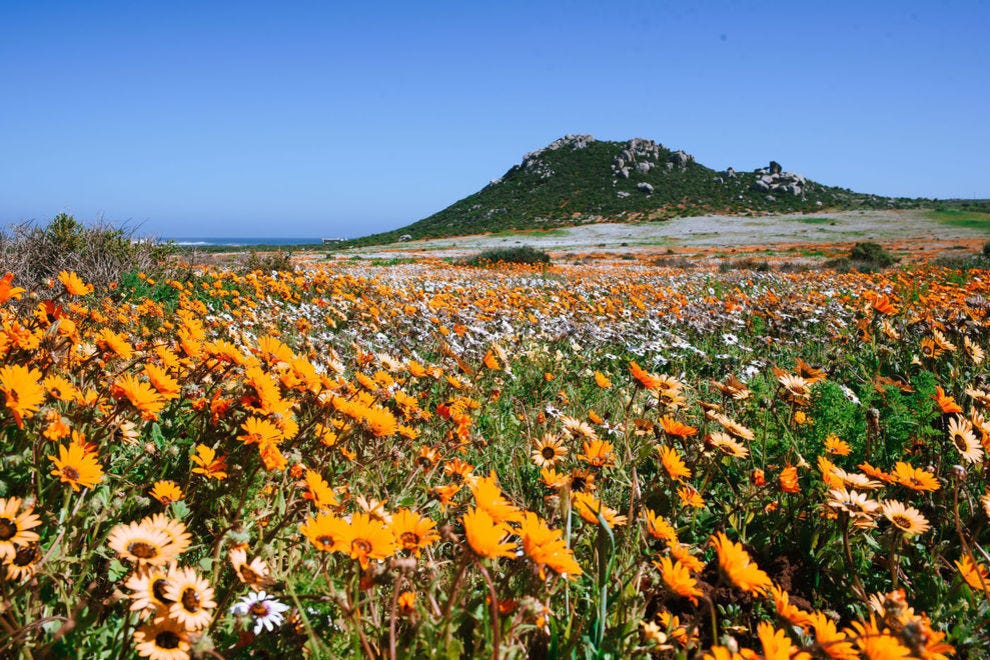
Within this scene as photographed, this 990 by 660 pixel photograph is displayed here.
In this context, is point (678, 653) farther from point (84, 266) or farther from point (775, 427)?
point (84, 266)

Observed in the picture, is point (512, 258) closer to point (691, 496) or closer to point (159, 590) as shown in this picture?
point (691, 496)

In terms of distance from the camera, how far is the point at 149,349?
2.30 meters

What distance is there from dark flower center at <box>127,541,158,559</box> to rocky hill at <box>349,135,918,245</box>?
5979cm

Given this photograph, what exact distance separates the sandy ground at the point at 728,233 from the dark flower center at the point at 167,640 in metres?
36.4

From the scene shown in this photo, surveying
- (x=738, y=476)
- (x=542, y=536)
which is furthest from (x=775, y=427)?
(x=542, y=536)

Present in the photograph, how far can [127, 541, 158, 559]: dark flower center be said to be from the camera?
1013mm

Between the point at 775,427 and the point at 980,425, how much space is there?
46.4 inches

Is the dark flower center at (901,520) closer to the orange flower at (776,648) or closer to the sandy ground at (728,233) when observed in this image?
the orange flower at (776,648)

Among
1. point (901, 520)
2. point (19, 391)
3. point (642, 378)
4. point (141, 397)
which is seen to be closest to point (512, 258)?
point (642, 378)

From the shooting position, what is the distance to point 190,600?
0.99 meters

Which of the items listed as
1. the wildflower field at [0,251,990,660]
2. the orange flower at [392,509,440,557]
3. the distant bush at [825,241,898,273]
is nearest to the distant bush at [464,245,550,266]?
the distant bush at [825,241,898,273]

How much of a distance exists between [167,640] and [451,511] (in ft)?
3.87

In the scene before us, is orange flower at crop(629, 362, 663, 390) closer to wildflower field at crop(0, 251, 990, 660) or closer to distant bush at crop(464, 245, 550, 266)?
wildflower field at crop(0, 251, 990, 660)

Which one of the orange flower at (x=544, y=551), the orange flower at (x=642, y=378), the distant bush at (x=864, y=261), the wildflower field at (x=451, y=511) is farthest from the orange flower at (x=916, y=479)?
the distant bush at (x=864, y=261)
